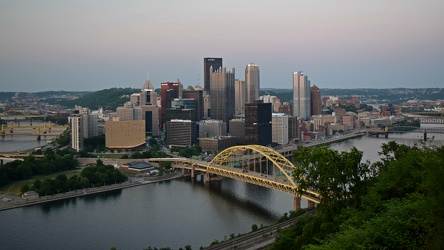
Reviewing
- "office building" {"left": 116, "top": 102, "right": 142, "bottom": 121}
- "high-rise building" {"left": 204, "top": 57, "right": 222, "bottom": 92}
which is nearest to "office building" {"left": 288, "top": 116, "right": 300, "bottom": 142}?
"office building" {"left": 116, "top": 102, "right": 142, "bottom": 121}

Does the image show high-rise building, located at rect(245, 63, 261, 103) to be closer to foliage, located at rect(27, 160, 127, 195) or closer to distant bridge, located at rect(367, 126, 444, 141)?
distant bridge, located at rect(367, 126, 444, 141)

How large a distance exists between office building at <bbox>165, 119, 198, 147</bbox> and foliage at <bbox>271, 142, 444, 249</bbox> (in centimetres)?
2615

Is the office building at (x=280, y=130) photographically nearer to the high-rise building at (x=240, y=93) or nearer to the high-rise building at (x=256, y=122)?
the high-rise building at (x=256, y=122)

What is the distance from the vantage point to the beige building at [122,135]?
34562mm

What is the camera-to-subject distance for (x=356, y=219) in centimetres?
752

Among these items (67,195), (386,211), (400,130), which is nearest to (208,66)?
(400,130)

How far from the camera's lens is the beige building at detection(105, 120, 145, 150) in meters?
34.6

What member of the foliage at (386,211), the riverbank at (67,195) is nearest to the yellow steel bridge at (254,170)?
the riverbank at (67,195)

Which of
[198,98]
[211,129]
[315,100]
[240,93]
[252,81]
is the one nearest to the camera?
[211,129]

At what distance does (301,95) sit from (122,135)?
84.6ft

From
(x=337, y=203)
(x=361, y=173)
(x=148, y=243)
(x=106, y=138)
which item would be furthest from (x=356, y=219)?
(x=106, y=138)

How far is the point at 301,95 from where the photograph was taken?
55.0m

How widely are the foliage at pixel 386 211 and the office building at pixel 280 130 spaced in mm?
28371

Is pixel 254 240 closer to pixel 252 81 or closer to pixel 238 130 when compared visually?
pixel 238 130
